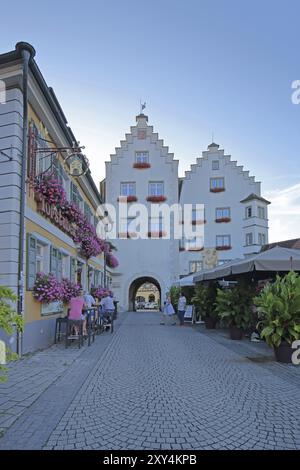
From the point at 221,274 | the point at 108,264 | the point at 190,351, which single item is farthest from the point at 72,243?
the point at 108,264

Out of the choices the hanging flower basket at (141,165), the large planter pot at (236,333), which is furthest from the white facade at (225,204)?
the large planter pot at (236,333)

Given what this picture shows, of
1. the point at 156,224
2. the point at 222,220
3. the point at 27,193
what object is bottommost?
the point at 27,193

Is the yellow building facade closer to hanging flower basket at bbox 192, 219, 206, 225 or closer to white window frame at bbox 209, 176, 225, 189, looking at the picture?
hanging flower basket at bbox 192, 219, 206, 225

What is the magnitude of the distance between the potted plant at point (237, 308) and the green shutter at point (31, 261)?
18.1 feet

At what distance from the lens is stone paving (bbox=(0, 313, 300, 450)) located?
158 inches

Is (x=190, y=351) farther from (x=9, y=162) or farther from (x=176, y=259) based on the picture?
(x=176, y=259)

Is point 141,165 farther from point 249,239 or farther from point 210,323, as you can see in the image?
point 210,323

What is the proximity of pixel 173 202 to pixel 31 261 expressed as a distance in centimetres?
2507

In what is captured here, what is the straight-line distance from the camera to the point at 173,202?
34.3 metres

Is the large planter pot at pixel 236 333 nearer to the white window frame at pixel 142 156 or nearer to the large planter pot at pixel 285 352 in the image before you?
the large planter pot at pixel 285 352

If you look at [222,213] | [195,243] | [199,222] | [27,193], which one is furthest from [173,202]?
[27,193]

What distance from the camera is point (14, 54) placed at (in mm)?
9070

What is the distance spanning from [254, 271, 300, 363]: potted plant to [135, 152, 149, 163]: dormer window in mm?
27974

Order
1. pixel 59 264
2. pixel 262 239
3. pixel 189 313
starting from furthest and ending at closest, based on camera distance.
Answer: pixel 262 239 < pixel 189 313 < pixel 59 264
